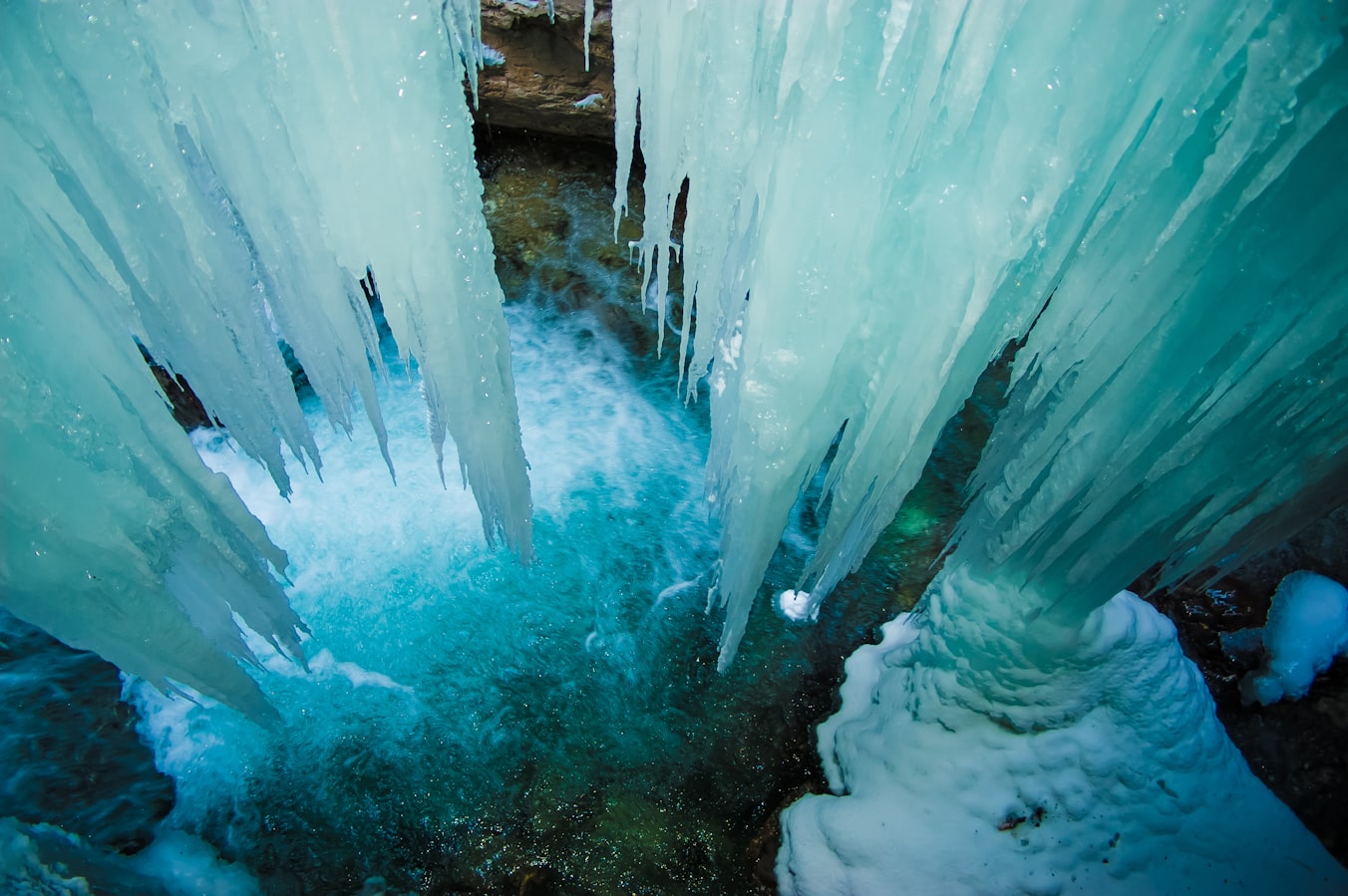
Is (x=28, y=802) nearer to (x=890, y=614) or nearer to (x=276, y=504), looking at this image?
(x=276, y=504)

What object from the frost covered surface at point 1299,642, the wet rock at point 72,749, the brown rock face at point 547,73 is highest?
the brown rock face at point 547,73

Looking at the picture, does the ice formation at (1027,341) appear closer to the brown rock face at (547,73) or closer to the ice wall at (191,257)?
the ice wall at (191,257)

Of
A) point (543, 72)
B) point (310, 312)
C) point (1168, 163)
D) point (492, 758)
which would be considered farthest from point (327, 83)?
point (543, 72)

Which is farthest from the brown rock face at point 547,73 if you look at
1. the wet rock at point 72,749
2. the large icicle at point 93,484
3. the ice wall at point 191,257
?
the wet rock at point 72,749

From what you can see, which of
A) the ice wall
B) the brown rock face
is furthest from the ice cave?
the brown rock face

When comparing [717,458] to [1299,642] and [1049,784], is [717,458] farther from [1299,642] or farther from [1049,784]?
[1299,642]

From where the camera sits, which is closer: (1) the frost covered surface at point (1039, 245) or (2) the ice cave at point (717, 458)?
(1) the frost covered surface at point (1039, 245)
